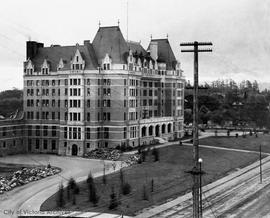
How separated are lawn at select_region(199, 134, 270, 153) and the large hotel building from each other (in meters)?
11.1

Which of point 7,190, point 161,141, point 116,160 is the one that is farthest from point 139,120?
point 7,190

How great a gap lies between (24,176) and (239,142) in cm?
5100

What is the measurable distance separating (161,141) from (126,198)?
44232 mm

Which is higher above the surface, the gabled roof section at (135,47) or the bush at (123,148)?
the gabled roof section at (135,47)

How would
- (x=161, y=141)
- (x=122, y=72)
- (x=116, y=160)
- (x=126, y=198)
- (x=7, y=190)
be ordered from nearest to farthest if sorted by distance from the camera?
1. (x=126, y=198)
2. (x=7, y=190)
3. (x=116, y=160)
4. (x=122, y=72)
5. (x=161, y=141)

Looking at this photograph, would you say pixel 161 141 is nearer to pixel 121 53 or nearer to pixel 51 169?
pixel 121 53

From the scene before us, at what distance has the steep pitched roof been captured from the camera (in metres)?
82.3

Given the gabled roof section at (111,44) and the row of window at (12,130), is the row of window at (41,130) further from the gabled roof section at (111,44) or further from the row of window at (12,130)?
the gabled roof section at (111,44)

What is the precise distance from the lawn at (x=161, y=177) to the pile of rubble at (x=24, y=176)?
8.31m

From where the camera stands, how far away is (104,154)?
77500mm

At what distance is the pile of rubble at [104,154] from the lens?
249 feet

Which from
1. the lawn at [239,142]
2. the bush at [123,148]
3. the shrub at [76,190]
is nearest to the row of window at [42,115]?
the bush at [123,148]

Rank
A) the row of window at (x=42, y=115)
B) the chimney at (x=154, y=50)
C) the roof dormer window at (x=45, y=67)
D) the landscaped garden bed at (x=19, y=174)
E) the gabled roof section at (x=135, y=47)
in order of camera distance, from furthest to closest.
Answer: the chimney at (x=154, y=50) < the gabled roof section at (x=135, y=47) < the roof dormer window at (x=45, y=67) < the row of window at (x=42, y=115) < the landscaped garden bed at (x=19, y=174)

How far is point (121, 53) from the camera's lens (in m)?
82.8
